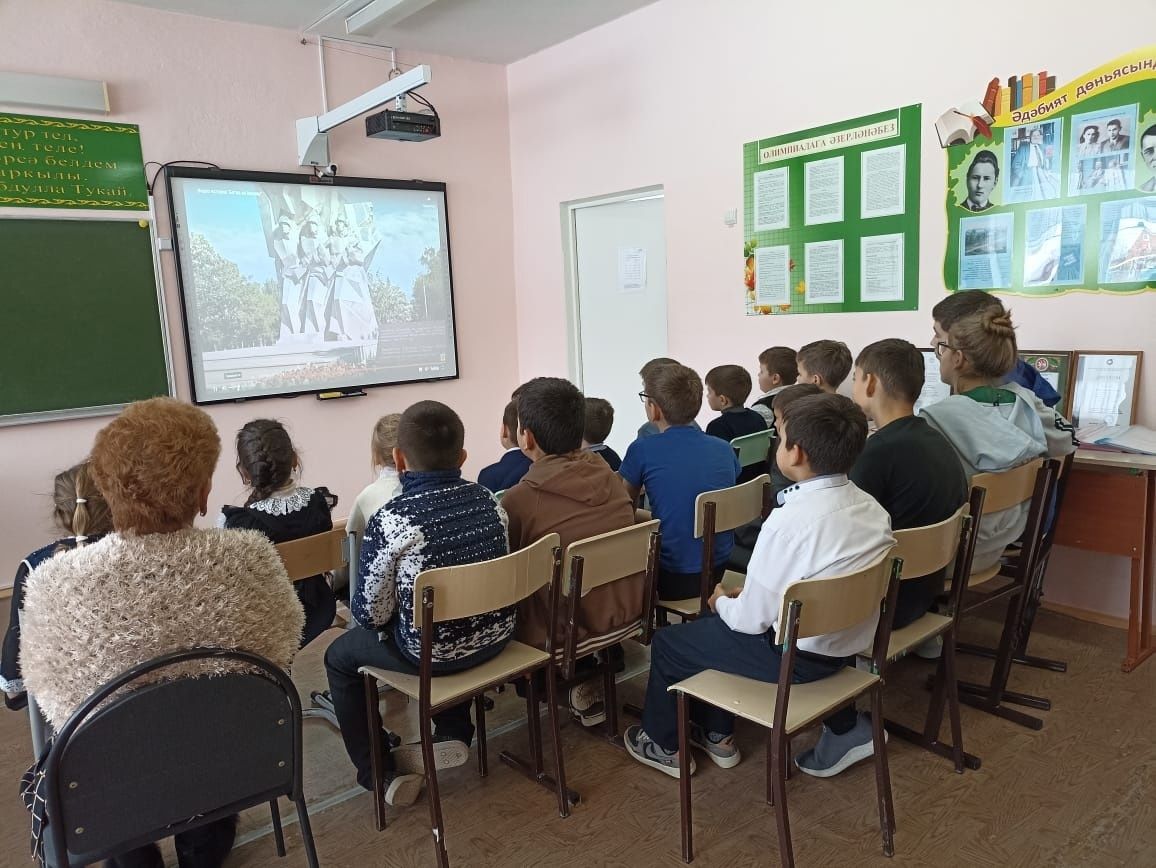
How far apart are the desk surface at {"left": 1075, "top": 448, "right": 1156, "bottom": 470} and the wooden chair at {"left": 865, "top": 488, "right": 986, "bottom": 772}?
2.58 ft

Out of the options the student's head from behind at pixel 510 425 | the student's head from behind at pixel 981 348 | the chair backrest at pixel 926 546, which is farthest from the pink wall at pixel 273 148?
the chair backrest at pixel 926 546

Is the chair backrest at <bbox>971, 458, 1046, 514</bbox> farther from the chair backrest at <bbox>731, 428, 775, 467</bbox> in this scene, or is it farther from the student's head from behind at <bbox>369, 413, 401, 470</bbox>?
the student's head from behind at <bbox>369, 413, 401, 470</bbox>

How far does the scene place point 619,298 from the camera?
5391 millimetres

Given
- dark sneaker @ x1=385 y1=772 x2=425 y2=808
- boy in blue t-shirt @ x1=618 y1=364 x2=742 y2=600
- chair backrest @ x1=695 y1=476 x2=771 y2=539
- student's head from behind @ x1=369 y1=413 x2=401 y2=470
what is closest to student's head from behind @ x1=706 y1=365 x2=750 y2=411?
boy in blue t-shirt @ x1=618 y1=364 x2=742 y2=600

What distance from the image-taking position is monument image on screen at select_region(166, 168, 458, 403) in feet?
15.5

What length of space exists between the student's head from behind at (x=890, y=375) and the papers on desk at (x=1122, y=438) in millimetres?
1038

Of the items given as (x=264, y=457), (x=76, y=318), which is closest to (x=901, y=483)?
(x=264, y=457)

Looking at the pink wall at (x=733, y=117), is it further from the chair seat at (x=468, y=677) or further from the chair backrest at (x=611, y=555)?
the chair seat at (x=468, y=677)

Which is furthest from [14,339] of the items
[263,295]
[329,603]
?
[329,603]

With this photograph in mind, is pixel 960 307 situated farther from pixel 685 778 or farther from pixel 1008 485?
pixel 685 778

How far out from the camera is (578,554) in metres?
2.07

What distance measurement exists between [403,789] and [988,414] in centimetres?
202

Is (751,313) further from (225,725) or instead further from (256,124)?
(225,725)

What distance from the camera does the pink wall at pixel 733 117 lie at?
10.7 feet
